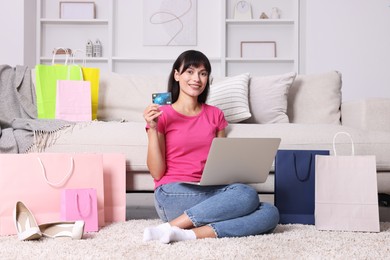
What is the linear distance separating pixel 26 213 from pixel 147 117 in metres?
0.54

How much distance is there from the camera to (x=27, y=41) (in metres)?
4.56

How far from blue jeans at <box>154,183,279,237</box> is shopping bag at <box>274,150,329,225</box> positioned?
212 millimetres

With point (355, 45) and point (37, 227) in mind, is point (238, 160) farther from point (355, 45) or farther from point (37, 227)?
point (355, 45)

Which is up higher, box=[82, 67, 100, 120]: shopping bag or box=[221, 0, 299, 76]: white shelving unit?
box=[221, 0, 299, 76]: white shelving unit

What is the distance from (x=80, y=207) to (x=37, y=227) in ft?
0.70

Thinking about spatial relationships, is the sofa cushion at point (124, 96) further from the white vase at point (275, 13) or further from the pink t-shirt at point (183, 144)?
the white vase at point (275, 13)

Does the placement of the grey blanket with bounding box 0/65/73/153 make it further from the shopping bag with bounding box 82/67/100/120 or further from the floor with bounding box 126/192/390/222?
the floor with bounding box 126/192/390/222

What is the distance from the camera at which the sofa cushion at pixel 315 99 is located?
2654 millimetres

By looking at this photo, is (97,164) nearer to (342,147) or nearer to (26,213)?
(26,213)

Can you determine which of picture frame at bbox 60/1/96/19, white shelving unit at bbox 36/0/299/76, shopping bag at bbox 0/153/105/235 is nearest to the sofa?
shopping bag at bbox 0/153/105/235

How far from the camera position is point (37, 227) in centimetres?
158

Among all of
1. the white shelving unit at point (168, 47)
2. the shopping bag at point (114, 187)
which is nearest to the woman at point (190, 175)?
the shopping bag at point (114, 187)

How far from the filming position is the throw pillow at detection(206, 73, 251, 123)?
98.5 inches

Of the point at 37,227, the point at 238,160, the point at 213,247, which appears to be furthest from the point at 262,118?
the point at 37,227
